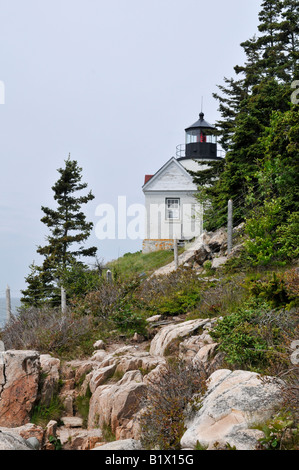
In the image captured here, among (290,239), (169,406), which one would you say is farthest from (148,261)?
(169,406)

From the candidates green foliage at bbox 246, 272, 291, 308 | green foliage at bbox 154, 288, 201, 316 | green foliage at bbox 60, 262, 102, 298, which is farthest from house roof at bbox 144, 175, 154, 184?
green foliage at bbox 246, 272, 291, 308

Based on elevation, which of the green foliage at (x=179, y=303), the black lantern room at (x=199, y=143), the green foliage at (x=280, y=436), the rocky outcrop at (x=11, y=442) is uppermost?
the black lantern room at (x=199, y=143)

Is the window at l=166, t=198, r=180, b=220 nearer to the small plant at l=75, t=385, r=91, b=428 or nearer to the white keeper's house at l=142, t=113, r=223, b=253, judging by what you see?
the white keeper's house at l=142, t=113, r=223, b=253

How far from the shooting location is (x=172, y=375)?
662 cm

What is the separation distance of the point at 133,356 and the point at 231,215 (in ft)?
24.7

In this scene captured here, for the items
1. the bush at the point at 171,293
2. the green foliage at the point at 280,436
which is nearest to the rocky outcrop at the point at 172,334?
the bush at the point at 171,293

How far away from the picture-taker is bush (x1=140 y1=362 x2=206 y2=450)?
5.57 metres

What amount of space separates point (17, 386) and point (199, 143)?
26398 millimetres

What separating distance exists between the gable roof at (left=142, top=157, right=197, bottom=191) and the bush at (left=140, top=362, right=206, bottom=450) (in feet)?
79.1

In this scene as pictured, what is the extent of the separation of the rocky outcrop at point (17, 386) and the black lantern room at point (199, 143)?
25032 millimetres

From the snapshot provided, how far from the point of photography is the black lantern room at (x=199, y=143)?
32.0m

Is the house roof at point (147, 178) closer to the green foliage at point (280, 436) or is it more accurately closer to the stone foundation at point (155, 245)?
the stone foundation at point (155, 245)
